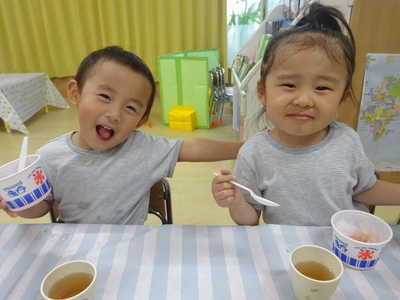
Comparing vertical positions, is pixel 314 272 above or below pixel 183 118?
above

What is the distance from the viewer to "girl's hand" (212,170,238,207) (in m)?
0.72

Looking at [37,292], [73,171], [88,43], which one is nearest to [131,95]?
[73,171]

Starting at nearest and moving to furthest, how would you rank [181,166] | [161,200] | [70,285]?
[70,285], [161,200], [181,166]

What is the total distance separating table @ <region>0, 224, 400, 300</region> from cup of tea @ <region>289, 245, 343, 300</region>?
0.04 meters

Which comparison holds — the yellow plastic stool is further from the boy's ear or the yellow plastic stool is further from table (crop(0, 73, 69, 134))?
the boy's ear

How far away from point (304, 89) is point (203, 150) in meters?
0.36

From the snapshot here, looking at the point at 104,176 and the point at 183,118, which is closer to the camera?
the point at 104,176

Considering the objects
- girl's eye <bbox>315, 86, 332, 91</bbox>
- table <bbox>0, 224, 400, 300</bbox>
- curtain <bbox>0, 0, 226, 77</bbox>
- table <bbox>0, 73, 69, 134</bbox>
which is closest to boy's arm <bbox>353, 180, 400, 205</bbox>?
table <bbox>0, 224, 400, 300</bbox>

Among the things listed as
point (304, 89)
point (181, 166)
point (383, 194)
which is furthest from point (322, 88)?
point (181, 166)

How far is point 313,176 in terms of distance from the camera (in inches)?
34.4

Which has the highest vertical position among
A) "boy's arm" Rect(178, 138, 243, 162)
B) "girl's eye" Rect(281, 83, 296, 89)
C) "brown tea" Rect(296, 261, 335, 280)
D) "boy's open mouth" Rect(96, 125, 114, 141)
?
"girl's eye" Rect(281, 83, 296, 89)

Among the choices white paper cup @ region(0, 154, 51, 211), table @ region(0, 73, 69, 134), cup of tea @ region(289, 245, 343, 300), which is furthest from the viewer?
table @ region(0, 73, 69, 134)

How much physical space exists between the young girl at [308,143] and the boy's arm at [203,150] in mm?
87

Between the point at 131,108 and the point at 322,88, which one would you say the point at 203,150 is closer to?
Answer: the point at 131,108
